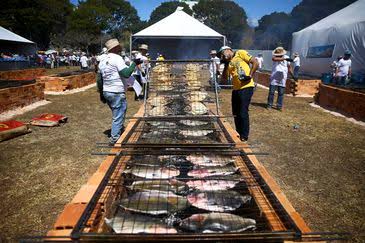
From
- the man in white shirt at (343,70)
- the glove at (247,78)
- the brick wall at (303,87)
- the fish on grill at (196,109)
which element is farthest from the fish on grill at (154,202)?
the man in white shirt at (343,70)

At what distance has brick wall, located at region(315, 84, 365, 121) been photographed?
9.07 meters

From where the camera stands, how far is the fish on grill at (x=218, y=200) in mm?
2639

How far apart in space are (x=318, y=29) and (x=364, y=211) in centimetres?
2096

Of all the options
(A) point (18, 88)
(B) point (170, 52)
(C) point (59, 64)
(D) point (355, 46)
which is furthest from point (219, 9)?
(A) point (18, 88)

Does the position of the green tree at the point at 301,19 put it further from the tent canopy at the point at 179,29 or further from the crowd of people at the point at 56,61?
the crowd of people at the point at 56,61

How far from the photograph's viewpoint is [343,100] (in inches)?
400

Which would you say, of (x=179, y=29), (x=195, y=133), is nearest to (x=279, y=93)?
(x=195, y=133)

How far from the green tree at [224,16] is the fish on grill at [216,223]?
69992 millimetres

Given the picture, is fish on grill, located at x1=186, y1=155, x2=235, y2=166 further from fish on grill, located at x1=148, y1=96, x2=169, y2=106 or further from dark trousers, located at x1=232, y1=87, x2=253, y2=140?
fish on grill, located at x1=148, y1=96, x2=169, y2=106

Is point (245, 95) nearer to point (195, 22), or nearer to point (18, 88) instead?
point (18, 88)

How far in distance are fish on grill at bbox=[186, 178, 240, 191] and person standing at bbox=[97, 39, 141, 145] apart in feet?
10.6

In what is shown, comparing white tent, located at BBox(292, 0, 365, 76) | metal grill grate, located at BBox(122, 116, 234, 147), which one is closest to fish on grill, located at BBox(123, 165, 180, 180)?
metal grill grate, located at BBox(122, 116, 234, 147)

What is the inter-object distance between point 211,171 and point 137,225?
1.23 meters

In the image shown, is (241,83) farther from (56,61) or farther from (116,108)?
(56,61)
